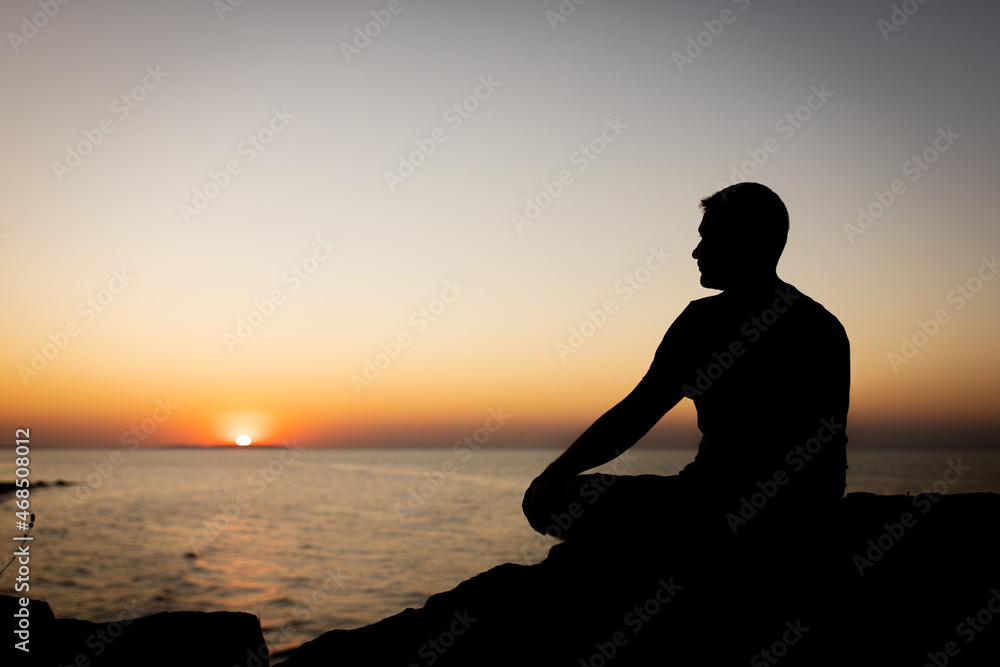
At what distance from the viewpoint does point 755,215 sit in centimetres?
242

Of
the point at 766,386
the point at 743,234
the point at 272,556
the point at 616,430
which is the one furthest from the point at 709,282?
the point at 272,556

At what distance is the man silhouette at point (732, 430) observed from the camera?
7.34 ft

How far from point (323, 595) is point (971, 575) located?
18.1 metres

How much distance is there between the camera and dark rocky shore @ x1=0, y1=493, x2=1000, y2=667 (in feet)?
8.11

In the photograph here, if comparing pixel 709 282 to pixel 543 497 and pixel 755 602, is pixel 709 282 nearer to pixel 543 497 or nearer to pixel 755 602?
pixel 543 497

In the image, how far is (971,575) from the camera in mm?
3303

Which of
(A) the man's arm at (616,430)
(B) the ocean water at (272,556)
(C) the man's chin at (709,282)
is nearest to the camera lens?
(A) the man's arm at (616,430)

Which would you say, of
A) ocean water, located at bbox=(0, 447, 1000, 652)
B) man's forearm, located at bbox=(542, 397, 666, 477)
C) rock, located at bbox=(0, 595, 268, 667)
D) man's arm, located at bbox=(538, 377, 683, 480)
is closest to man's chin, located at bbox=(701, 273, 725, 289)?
man's arm, located at bbox=(538, 377, 683, 480)

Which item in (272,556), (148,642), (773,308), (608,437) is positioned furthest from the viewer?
(272,556)

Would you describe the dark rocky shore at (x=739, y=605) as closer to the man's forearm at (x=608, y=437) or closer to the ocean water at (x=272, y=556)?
the man's forearm at (x=608, y=437)

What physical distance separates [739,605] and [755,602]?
0.22 ft

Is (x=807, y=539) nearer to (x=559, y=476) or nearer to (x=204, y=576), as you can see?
(x=559, y=476)

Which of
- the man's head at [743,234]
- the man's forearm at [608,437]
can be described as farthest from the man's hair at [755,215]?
the man's forearm at [608,437]

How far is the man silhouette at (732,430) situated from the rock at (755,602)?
0.48 feet
